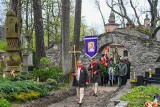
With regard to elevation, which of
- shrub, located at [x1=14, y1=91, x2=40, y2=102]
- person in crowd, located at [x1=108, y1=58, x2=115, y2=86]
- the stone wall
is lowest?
shrub, located at [x1=14, y1=91, x2=40, y2=102]

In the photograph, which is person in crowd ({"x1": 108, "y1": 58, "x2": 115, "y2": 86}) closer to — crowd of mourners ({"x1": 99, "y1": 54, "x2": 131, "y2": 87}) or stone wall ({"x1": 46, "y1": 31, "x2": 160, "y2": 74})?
crowd of mourners ({"x1": 99, "y1": 54, "x2": 131, "y2": 87})

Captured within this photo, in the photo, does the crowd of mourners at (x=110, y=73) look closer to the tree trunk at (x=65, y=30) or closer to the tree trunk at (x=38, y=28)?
the tree trunk at (x=65, y=30)

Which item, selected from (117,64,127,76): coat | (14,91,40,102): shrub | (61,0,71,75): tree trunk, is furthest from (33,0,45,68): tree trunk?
(14,91,40,102): shrub

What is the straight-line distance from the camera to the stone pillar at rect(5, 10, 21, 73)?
51.6ft

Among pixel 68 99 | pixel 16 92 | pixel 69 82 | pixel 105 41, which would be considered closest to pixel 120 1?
pixel 105 41

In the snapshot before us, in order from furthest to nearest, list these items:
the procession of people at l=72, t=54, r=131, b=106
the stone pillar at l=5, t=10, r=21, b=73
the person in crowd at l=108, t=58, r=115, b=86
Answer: the person in crowd at l=108, t=58, r=115, b=86
the stone pillar at l=5, t=10, r=21, b=73
the procession of people at l=72, t=54, r=131, b=106

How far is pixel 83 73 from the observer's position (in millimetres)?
12664

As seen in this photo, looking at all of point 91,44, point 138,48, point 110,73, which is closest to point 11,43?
point 91,44

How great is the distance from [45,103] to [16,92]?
4.59ft

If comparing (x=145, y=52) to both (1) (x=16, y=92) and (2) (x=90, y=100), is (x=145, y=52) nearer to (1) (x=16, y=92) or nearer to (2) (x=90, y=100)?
(2) (x=90, y=100)

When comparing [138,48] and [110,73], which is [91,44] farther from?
[138,48]

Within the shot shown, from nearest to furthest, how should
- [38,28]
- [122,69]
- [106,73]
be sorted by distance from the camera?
[122,69] < [106,73] < [38,28]

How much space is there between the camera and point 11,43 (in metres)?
15.8

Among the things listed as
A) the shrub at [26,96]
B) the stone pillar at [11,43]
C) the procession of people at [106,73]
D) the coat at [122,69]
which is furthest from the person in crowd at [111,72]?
the shrub at [26,96]
